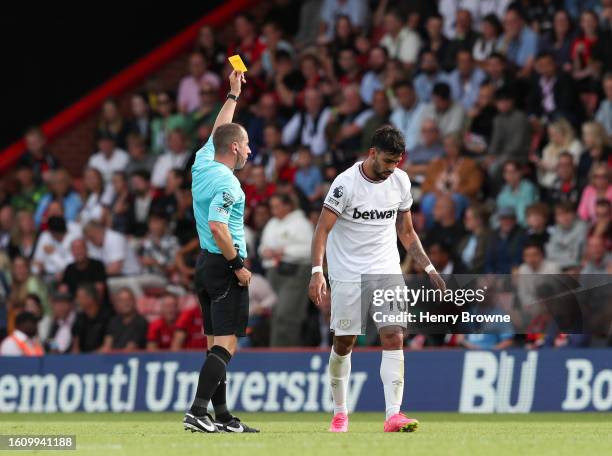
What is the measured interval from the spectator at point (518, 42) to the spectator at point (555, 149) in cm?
168

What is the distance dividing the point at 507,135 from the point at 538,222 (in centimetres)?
196

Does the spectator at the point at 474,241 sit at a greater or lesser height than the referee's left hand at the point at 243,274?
greater

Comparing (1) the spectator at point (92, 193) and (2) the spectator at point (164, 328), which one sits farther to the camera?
(1) the spectator at point (92, 193)

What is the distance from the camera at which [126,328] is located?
63.9 ft

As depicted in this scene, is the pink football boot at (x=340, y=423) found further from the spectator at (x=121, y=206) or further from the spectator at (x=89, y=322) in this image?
the spectator at (x=121, y=206)

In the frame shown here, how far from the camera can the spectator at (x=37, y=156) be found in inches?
945

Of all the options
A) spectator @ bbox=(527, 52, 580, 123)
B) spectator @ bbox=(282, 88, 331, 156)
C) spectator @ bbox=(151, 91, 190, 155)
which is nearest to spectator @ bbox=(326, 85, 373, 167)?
spectator @ bbox=(282, 88, 331, 156)

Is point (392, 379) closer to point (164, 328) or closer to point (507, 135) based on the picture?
point (164, 328)

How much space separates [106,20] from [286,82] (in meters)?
4.53

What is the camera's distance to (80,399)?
18109 mm

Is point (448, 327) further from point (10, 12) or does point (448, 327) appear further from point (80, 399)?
point (10, 12)

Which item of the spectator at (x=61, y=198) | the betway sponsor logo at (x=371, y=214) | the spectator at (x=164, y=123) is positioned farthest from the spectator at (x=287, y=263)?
the betway sponsor logo at (x=371, y=214)

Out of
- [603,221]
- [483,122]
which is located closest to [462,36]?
[483,122]

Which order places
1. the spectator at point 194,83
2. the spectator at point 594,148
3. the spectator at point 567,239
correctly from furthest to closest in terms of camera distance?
the spectator at point 194,83 < the spectator at point 594,148 < the spectator at point 567,239
